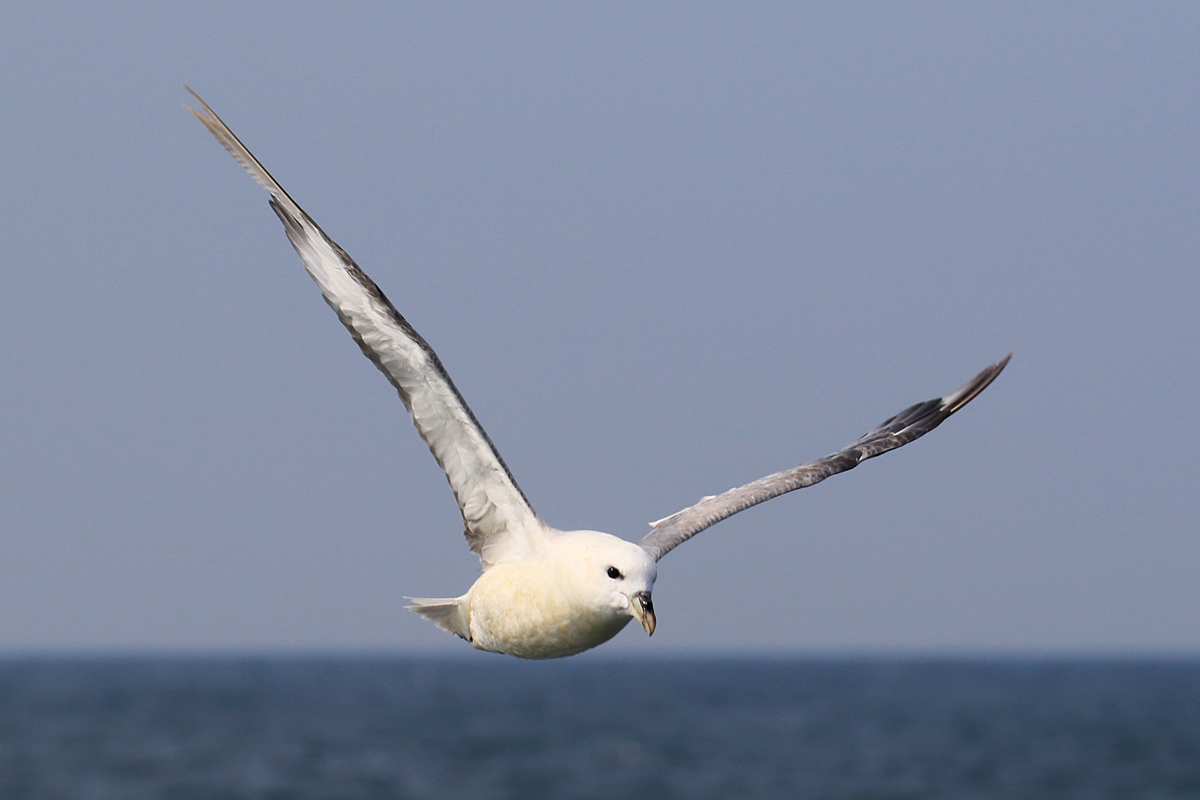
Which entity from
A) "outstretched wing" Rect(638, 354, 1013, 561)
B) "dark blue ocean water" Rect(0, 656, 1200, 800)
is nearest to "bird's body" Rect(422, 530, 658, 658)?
"outstretched wing" Rect(638, 354, 1013, 561)

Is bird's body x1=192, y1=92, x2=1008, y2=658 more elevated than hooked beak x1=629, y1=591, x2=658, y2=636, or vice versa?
bird's body x1=192, y1=92, x2=1008, y2=658

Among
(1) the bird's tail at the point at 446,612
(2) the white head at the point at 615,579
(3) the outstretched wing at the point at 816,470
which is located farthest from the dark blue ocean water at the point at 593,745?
(2) the white head at the point at 615,579

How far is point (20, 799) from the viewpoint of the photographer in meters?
63.3

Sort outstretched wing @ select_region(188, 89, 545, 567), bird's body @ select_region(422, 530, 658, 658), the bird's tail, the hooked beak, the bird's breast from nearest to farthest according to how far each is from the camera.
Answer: the hooked beak
bird's body @ select_region(422, 530, 658, 658)
the bird's breast
outstretched wing @ select_region(188, 89, 545, 567)
the bird's tail

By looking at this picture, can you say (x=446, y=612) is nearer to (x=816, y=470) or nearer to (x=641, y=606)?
(x=641, y=606)

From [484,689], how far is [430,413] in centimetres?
15115

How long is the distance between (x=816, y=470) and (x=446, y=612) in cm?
507

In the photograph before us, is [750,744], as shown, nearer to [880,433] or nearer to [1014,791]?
[1014,791]

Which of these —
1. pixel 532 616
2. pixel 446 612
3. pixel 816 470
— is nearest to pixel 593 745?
pixel 816 470

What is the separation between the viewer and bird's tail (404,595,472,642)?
1255 cm

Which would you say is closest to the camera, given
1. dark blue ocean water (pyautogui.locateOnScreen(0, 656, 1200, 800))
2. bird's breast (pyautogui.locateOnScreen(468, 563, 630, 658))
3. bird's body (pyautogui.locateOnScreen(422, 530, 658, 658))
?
bird's body (pyautogui.locateOnScreen(422, 530, 658, 658))

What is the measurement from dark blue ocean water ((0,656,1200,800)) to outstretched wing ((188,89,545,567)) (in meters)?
53.0

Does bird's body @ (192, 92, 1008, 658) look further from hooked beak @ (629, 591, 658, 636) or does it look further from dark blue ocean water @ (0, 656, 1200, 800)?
dark blue ocean water @ (0, 656, 1200, 800)

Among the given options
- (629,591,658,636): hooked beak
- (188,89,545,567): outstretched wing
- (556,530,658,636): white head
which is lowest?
(629,591,658,636): hooked beak
